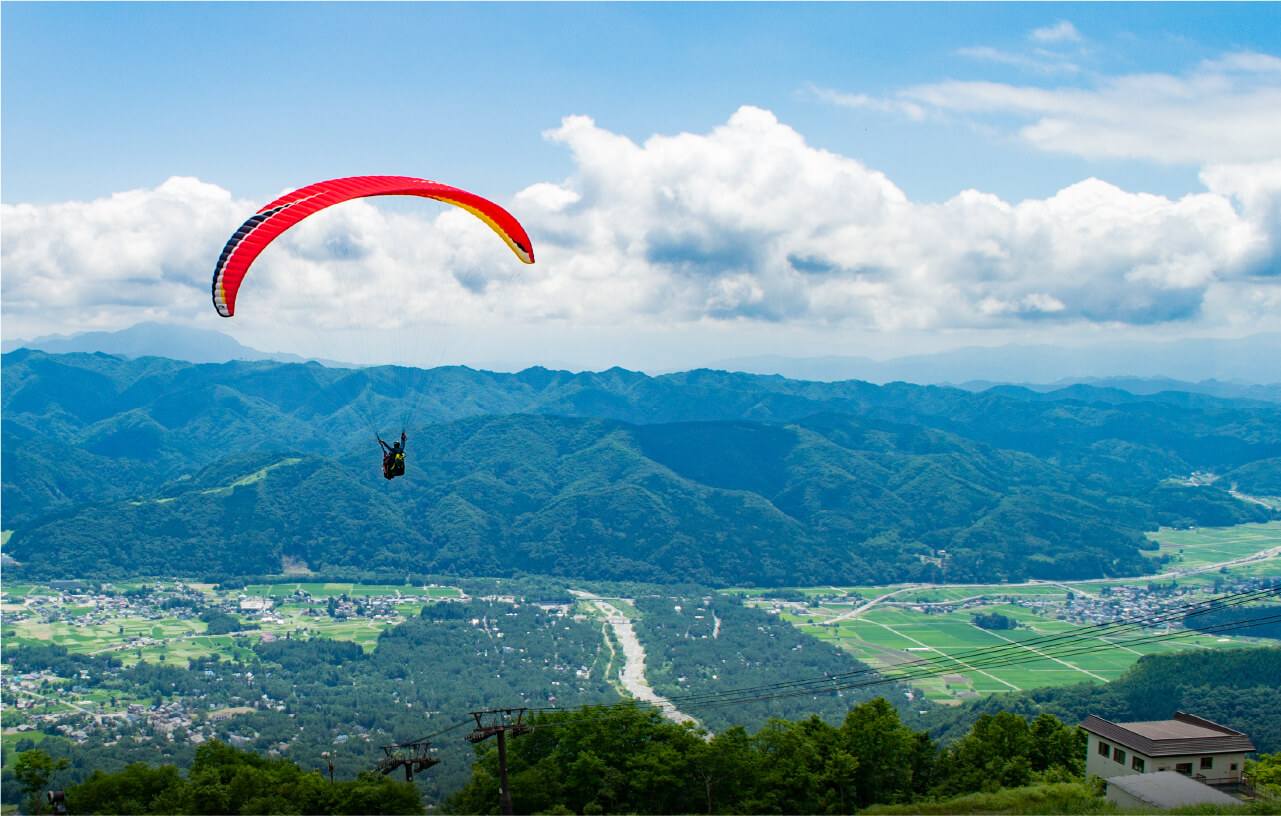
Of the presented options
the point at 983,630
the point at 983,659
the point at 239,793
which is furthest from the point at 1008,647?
the point at 239,793

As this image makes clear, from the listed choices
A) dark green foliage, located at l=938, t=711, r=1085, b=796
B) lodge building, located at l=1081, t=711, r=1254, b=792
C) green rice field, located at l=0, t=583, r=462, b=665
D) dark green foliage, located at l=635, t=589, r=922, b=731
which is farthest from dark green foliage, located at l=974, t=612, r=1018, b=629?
lodge building, located at l=1081, t=711, r=1254, b=792

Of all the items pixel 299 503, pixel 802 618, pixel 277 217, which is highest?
pixel 277 217

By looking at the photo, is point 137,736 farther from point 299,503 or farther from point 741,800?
point 299,503

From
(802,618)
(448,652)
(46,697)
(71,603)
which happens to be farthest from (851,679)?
(71,603)

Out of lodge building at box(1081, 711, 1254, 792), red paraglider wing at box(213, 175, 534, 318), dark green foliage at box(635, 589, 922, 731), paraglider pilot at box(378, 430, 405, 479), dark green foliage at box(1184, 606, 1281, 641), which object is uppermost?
red paraglider wing at box(213, 175, 534, 318)

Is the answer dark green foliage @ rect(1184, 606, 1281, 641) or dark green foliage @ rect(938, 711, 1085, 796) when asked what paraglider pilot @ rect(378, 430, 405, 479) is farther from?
dark green foliage @ rect(1184, 606, 1281, 641)

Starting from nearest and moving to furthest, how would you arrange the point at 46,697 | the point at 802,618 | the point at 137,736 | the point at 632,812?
the point at 632,812 → the point at 137,736 → the point at 46,697 → the point at 802,618
